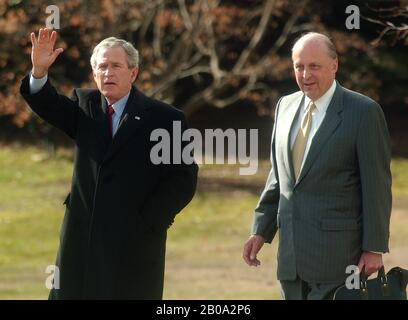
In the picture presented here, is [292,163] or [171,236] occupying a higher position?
[171,236]

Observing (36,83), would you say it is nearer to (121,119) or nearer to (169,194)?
(121,119)

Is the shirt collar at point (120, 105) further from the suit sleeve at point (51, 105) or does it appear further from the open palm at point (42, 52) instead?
the open palm at point (42, 52)

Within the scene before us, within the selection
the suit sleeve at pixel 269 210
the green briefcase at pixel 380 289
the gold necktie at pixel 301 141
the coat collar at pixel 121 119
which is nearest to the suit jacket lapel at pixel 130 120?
the coat collar at pixel 121 119

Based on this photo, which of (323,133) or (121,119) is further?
(121,119)

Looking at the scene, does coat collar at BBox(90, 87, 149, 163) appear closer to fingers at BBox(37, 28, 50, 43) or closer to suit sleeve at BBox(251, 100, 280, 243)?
fingers at BBox(37, 28, 50, 43)

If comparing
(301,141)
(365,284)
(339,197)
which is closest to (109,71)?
(301,141)

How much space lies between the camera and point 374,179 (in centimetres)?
575

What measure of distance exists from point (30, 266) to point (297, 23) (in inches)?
511

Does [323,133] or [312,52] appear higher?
[312,52]

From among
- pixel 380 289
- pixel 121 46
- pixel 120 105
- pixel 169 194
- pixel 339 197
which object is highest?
pixel 121 46

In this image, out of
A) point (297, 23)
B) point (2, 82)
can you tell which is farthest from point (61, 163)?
point (297, 23)

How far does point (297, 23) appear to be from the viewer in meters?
27.5

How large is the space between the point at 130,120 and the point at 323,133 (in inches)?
39.4
